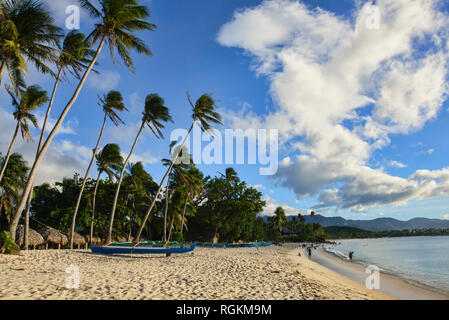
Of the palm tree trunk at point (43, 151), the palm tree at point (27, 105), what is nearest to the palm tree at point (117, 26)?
the palm tree trunk at point (43, 151)

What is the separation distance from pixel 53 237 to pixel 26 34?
54.4ft

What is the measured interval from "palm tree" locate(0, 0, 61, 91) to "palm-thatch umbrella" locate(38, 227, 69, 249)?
13.7m

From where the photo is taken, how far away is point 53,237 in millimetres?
21188

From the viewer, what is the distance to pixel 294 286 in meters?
8.84

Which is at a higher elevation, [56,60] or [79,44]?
[79,44]

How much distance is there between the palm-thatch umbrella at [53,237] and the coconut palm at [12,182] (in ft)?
10.4

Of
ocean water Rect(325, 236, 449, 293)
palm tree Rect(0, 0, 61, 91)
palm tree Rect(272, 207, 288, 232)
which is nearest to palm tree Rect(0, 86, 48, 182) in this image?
palm tree Rect(0, 0, 61, 91)

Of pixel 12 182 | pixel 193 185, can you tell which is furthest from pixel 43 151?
pixel 193 185

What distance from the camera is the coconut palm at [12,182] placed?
20.7 meters

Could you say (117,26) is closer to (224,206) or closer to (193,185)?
(193,185)

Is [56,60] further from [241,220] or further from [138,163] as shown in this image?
[241,220]

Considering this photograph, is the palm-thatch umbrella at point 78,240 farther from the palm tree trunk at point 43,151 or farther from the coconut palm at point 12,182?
the palm tree trunk at point 43,151
